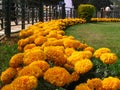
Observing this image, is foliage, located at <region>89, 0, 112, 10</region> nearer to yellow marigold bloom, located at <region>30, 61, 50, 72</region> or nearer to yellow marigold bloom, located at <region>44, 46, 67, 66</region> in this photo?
yellow marigold bloom, located at <region>44, 46, 67, 66</region>

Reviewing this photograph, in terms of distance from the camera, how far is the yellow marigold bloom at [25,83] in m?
3.30

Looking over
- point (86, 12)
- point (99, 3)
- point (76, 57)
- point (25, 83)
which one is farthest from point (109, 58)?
point (99, 3)

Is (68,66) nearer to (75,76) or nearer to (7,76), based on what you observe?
(75,76)

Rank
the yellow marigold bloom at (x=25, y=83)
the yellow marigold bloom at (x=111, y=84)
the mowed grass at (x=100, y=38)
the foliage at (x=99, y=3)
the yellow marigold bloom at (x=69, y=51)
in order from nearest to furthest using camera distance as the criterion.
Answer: the yellow marigold bloom at (x=25, y=83) < the yellow marigold bloom at (x=111, y=84) < the yellow marigold bloom at (x=69, y=51) < the mowed grass at (x=100, y=38) < the foliage at (x=99, y=3)

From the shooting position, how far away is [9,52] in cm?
779

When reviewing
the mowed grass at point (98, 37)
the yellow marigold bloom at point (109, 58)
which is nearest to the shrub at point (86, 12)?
the mowed grass at point (98, 37)

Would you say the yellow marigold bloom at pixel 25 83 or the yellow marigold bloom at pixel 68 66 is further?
the yellow marigold bloom at pixel 68 66

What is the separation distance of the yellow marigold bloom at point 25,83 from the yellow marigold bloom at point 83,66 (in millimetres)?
652

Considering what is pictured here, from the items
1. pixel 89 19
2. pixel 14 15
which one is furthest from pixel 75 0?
pixel 14 15

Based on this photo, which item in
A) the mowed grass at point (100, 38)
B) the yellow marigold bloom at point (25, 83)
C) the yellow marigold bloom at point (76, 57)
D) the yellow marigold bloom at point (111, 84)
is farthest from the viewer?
the mowed grass at point (100, 38)

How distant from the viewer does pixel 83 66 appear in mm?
3967

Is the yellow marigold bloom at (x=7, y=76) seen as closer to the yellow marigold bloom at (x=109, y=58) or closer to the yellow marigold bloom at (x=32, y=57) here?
the yellow marigold bloom at (x=32, y=57)

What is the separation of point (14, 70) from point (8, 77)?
0.63ft

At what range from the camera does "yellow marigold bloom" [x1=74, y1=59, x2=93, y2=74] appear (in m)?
3.92
